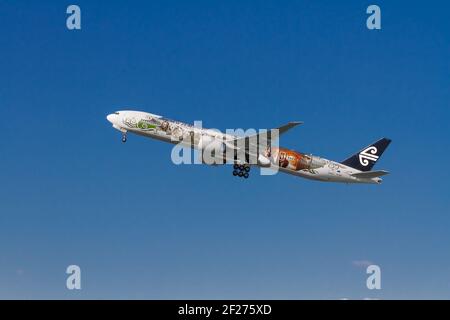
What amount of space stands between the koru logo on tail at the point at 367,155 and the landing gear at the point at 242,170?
19.1 m

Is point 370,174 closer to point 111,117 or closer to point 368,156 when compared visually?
point 368,156

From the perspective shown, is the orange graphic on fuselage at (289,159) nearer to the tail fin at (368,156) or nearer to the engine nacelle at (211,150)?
the tail fin at (368,156)

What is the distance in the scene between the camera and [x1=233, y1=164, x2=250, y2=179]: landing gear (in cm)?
11031

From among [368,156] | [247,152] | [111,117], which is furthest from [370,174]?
[111,117]

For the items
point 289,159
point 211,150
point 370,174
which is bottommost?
point 370,174

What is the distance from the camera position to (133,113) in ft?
367

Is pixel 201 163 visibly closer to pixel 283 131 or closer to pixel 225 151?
pixel 225 151

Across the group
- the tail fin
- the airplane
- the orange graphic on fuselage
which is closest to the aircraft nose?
the airplane

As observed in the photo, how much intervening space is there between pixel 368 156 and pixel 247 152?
21.1m

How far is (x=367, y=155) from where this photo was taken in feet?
386
